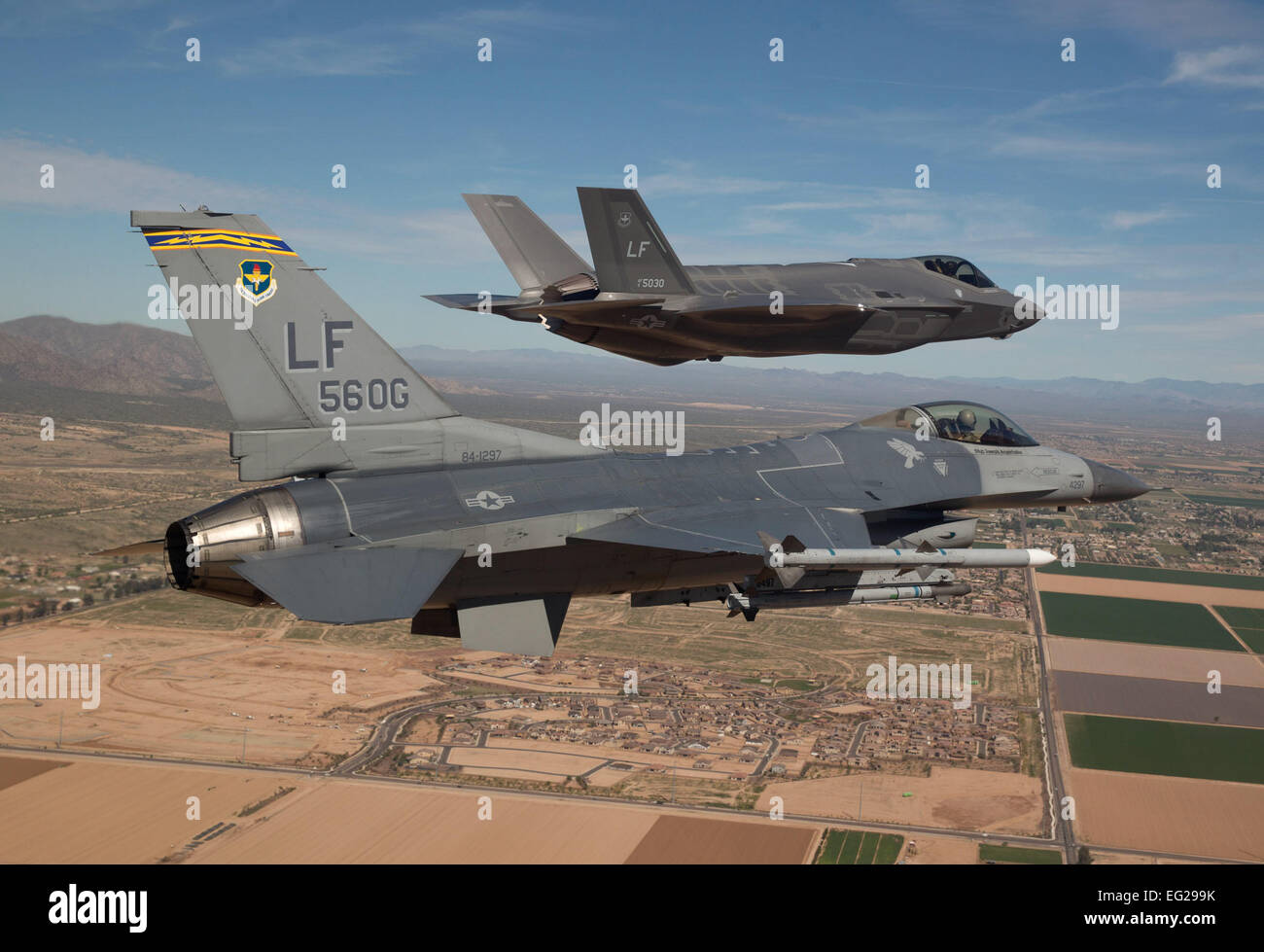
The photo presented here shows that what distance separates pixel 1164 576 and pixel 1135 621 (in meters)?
13.5

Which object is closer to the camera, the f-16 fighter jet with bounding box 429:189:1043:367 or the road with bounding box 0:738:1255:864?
the f-16 fighter jet with bounding box 429:189:1043:367

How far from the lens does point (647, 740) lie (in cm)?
3934

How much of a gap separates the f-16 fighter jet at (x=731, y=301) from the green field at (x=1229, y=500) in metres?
66.8

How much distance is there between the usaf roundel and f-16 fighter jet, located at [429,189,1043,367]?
4041 mm

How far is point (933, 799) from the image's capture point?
3497 centimetres

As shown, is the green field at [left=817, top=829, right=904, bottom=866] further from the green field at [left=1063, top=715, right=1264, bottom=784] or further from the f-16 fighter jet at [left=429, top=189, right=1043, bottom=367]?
the f-16 fighter jet at [left=429, top=189, right=1043, bottom=367]

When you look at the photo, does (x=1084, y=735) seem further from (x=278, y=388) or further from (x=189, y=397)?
(x=189, y=397)

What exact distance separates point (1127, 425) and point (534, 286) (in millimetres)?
128891

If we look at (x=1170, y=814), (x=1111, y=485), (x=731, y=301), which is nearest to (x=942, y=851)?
(x=1170, y=814)

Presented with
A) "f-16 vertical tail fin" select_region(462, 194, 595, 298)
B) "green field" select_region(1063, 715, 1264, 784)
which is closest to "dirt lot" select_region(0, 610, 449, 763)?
"f-16 vertical tail fin" select_region(462, 194, 595, 298)

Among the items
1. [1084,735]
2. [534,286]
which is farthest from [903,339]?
[1084,735]

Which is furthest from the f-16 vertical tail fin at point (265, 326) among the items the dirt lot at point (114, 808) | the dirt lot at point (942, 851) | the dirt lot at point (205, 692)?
the dirt lot at point (205, 692)

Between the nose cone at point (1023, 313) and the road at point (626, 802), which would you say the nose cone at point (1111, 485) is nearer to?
the nose cone at point (1023, 313)

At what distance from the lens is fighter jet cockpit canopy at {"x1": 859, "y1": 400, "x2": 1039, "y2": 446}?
17375mm
